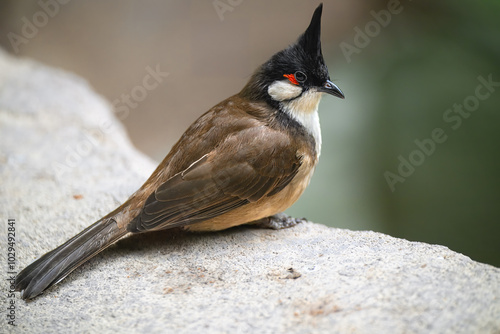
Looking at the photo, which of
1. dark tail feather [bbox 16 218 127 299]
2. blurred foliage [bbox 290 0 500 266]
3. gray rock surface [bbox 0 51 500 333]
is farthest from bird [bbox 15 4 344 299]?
blurred foliage [bbox 290 0 500 266]

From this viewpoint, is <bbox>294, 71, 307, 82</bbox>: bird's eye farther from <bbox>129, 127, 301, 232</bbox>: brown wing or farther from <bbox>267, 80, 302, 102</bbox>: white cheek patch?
<bbox>129, 127, 301, 232</bbox>: brown wing

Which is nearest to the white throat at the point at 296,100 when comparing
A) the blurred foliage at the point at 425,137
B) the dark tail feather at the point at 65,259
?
the dark tail feather at the point at 65,259

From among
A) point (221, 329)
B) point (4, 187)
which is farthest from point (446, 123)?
point (4, 187)

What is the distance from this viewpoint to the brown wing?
260cm

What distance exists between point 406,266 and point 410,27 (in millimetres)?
3298

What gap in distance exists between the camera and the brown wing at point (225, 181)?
2602 mm

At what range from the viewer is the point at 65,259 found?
2439 millimetres

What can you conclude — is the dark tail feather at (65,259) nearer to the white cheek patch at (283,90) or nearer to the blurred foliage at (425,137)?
the white cheek patch at (283,90)

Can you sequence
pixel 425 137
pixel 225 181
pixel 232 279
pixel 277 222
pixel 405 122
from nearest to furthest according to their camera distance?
pixel 232 279 → pixel 225 181 → pixel 277 222 → pixel 425 137 → pixel 405 122

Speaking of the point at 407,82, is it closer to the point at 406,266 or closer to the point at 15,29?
the point at 406,266

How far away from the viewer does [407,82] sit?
4.59m

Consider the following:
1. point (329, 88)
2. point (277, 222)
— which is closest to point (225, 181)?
point (277, 222)

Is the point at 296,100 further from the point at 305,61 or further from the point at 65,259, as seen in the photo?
the point at 65,259

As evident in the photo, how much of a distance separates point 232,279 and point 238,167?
63cm
